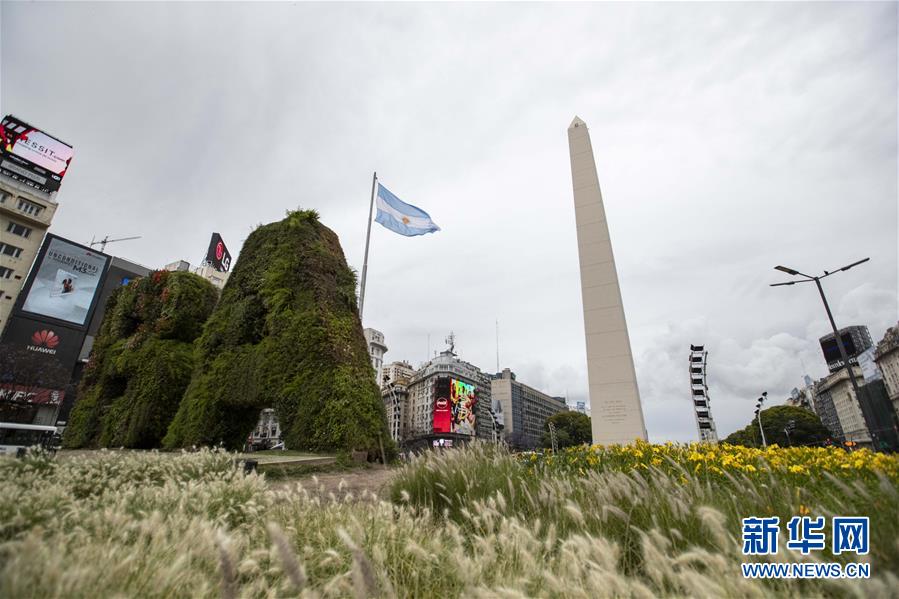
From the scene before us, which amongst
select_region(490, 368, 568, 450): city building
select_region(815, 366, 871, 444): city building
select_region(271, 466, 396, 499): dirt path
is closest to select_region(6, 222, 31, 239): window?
select_region(271, 466, 396, 499): dirt path

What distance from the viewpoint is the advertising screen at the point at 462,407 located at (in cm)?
8456

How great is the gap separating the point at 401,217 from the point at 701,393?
3372 cm

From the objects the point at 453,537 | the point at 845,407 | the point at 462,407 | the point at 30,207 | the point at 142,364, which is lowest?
the point at 453,537

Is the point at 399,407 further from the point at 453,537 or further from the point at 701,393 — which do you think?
the point at 453,537

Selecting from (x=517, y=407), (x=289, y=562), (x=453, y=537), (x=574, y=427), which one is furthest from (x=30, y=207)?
(x=517, y=407)

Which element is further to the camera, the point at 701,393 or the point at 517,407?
the point at 517,407

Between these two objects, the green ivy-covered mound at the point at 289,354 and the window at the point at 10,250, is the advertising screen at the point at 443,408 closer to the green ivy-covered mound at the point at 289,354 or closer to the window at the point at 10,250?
the window at the point at 10,250

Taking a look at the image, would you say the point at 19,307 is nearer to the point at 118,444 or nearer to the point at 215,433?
the point at 118,444

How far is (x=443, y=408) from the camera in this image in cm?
8319

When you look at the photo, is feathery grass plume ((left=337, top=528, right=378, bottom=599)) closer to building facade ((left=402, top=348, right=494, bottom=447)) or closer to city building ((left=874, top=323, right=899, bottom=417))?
city building ((left=874, top=323, right=899, bottom=417))

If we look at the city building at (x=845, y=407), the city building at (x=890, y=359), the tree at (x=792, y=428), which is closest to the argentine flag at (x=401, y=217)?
the tree at (x=792, y=428)

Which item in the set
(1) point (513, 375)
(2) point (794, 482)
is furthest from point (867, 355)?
(1) point (513, 375)

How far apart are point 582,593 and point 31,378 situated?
47.8m

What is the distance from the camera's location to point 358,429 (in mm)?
9812
